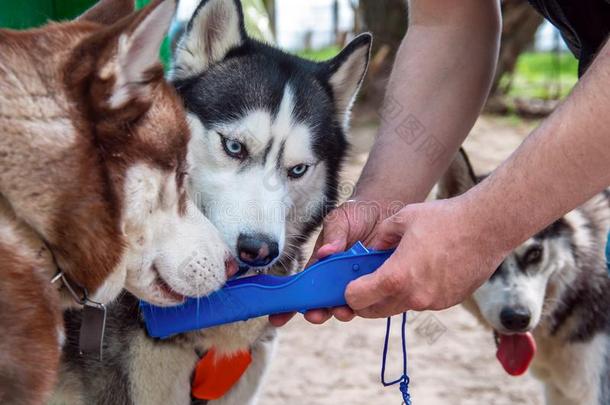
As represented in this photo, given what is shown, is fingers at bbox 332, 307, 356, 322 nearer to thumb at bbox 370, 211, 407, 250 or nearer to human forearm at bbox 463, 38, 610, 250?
thumb at bbox 370, 211, 407, 250

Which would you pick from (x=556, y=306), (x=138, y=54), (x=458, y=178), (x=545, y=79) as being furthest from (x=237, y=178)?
(x=545, y=79)

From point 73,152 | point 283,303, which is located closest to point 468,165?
point 283,303

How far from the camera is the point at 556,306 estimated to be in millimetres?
3699

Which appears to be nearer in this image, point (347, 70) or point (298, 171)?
point (298, 171)

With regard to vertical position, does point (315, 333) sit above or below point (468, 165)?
below

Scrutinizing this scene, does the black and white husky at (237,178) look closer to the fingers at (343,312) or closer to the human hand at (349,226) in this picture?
the human hand at (349,226)

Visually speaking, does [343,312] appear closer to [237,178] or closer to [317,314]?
[317,314]

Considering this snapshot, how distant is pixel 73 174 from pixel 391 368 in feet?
9.42

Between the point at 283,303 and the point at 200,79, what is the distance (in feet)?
3.07

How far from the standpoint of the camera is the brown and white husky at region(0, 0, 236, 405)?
1583 mm

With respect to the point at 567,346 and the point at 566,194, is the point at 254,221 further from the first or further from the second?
the point at 567,346

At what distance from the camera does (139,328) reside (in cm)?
253

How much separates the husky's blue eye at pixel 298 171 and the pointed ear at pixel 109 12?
80 centimetres

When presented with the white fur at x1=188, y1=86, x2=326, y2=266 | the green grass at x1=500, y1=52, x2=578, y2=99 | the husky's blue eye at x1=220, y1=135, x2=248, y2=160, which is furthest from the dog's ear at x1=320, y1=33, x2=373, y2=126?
the green grass at x1=500, y1=52, x2=578, y2=99
